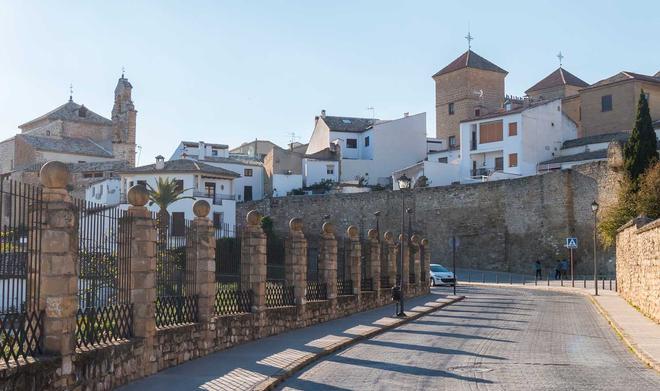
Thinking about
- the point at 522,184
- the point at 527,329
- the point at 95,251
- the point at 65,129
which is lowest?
the point at 527,329

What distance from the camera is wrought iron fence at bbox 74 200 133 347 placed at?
34.3ft

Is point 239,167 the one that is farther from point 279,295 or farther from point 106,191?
point 279,295

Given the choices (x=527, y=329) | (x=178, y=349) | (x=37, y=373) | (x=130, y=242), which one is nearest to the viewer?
(x=37, y=373)

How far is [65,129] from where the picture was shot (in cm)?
9225

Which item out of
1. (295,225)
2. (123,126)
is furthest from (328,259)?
(123,126)

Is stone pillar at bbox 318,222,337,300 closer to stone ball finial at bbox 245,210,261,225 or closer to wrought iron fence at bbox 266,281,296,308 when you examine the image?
wrought iron fence at bbox 266,281,296,308

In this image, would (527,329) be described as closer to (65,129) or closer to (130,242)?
(130,242)

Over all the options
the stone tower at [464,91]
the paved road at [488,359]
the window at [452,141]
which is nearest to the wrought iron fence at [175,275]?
the paved road at [488,359]

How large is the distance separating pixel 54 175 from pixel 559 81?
7759 cm

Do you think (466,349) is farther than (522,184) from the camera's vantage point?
No

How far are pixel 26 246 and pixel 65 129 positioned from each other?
8695cm

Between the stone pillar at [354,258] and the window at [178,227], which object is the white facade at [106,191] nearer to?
the stone pillar at [354,258]

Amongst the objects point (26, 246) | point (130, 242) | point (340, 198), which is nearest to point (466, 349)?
point (130, 242)

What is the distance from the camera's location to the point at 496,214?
2330 inches
